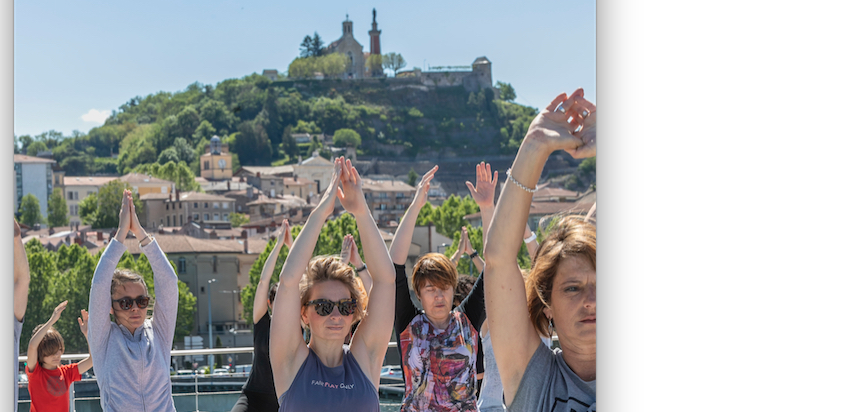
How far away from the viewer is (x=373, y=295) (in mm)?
2000

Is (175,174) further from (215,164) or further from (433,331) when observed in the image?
(433,331)

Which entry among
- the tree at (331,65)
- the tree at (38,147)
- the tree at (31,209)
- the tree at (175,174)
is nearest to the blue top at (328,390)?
the tree at (31,209)

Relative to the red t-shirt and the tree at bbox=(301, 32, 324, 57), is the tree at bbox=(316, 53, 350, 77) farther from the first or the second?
the red t-shirt

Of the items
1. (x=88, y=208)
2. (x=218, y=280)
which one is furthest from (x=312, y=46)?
(x=218, y=280)

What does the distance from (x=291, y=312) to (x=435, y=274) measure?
68 cm

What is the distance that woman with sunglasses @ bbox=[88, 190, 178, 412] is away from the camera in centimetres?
224

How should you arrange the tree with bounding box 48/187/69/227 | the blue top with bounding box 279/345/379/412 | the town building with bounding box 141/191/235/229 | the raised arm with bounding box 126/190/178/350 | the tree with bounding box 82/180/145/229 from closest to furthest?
1. the blue top with bounding box 279/345/379/412
2. the raised arm with bounding box 126/190/178/350
3. the tree with bounding box 48/187/69/227
4. the tree with bounding box 82/180/145/229
5. the town building with bounding box 141/191/235/229

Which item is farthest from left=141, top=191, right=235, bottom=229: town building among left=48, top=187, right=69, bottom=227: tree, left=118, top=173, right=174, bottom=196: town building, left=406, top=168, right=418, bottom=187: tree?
left=406, top=168, right=418, bottom=187: tree

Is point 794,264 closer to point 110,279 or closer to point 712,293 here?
point 712,293

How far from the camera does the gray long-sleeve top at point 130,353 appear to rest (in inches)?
88.4

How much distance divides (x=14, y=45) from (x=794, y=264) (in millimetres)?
2076

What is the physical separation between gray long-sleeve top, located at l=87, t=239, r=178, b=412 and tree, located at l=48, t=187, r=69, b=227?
5013 centimetres

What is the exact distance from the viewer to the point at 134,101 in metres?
97.1

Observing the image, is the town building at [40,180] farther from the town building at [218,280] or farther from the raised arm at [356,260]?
the raised arm at [356,260]
